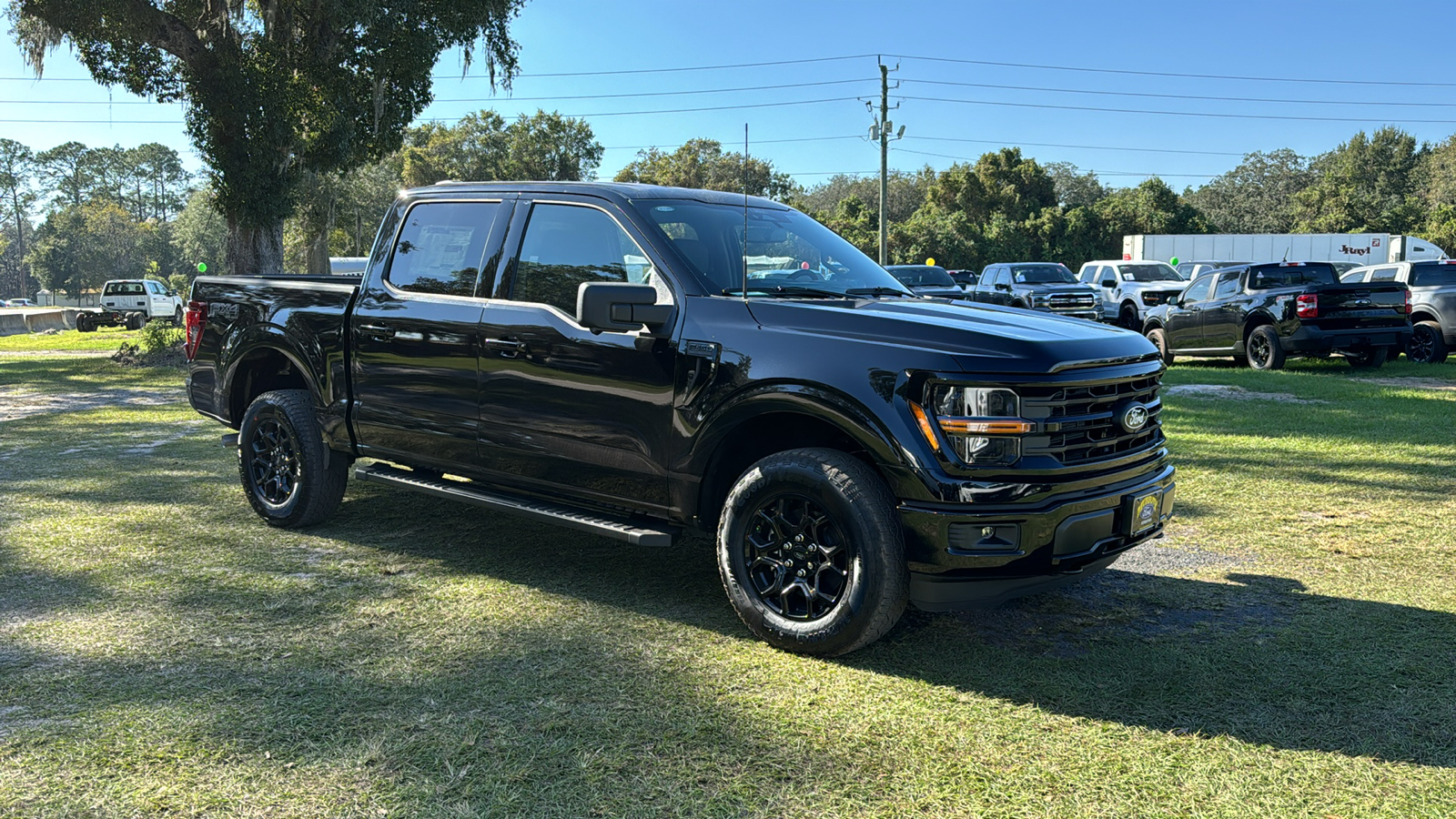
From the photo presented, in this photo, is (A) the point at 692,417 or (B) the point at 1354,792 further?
(A) the point at 692,417

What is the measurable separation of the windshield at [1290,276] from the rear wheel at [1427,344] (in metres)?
1.57

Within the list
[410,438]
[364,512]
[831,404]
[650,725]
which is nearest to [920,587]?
[831,404]

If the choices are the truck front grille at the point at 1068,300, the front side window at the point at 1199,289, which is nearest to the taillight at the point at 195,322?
the front side window at the point at 1199,289

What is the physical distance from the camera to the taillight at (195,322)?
22.5 feet

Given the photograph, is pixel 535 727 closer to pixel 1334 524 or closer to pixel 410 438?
pixel 410 438

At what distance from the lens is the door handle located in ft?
→ 16.6

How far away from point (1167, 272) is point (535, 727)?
2746cm

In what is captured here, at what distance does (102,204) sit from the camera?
382 feet

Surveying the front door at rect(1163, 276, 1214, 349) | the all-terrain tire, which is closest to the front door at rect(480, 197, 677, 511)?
the all-terrain tire

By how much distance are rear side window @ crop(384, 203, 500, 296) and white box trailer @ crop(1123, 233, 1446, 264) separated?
44.1 metres

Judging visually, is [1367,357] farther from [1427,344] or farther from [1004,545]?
[1004,545]

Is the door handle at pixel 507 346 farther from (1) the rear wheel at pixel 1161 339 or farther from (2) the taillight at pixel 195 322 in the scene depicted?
(1) the rear wheel at pixel 1161 339

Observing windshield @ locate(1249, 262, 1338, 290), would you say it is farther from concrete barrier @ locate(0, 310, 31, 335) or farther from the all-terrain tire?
concrete barrier @ locate(0, 310, 31, 335)

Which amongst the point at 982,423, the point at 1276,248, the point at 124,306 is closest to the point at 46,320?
the point at 124,306
